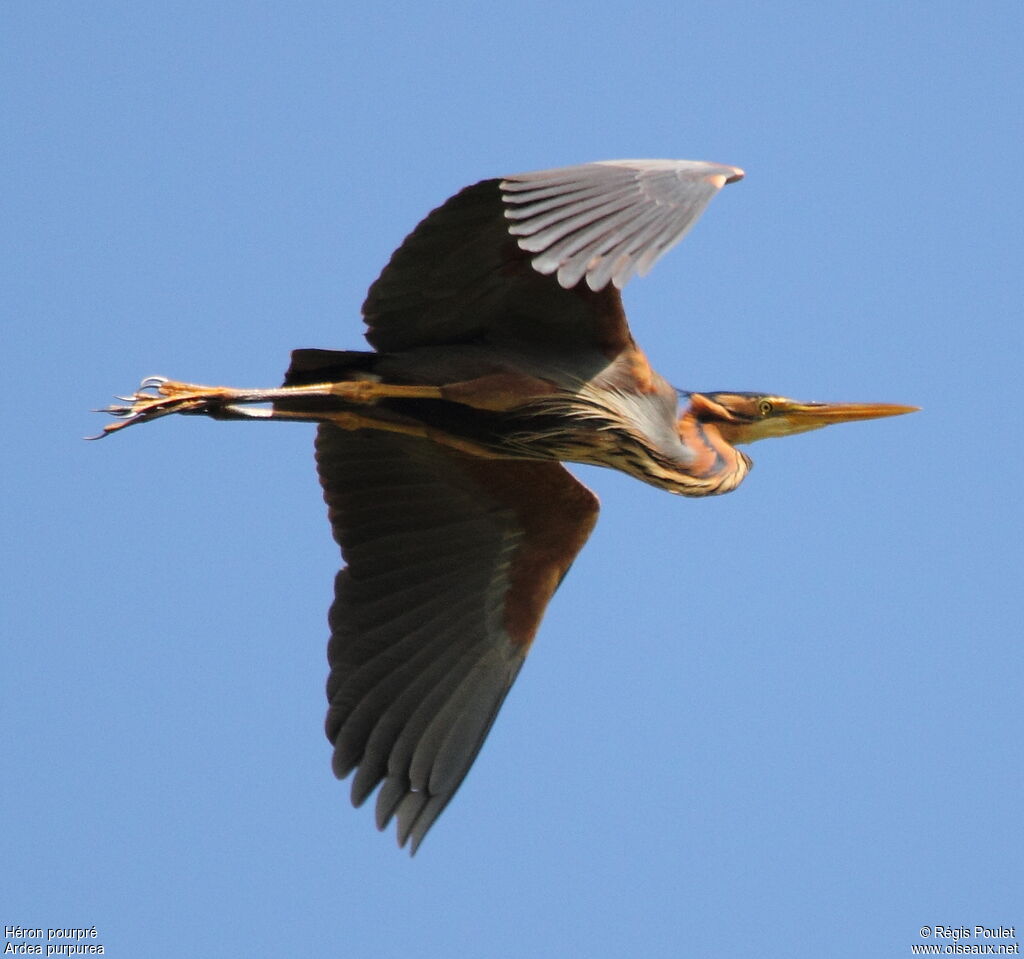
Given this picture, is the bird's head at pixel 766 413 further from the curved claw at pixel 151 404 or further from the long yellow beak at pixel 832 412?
the curved claw at pixel 151 404

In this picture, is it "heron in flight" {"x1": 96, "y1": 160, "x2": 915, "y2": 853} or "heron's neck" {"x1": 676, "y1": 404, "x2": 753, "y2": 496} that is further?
"heron's neck" {"x1": 676, "y1": 404, "x2": 753, "y2": 496}

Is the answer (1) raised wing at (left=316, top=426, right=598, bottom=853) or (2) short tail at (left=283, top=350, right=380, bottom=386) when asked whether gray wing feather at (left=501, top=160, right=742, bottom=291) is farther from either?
(1) raised wing at (left=316, top=426, right=598, bottom=853)

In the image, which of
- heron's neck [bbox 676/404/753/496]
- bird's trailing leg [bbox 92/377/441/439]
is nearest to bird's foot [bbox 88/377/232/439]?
bird's trailing leg [bbox 92/377/441/439]

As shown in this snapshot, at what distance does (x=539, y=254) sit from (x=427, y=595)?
227 cm

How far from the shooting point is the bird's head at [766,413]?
8.57 meters

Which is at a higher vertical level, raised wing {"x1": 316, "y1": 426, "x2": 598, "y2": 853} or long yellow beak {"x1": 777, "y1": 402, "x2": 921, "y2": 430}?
long yellow beak {"x1": 777, "y1": 402, "x2": 921, "y2": 430}

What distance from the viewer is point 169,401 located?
7.71 metres

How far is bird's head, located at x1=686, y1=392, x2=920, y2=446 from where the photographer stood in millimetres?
8570

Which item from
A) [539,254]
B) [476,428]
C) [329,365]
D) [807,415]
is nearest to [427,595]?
[476,428]

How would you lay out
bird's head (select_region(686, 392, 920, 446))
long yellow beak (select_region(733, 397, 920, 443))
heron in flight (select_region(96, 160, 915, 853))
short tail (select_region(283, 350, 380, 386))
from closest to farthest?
heron in flight (select_region(96, 160, 915, 853))
short tail (select_region(283, 350, 380, 386))
bird's head (select_region(686, 392, 920, 446))
long yellow beak (select_region(733, 397, 920, 443))

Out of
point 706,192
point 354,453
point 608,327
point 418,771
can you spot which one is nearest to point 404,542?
point 354,453

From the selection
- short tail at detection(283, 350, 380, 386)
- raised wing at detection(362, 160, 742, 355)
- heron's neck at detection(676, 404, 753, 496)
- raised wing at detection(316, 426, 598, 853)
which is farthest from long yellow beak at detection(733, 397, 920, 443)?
short tail at detection(283, 350, 380, 386)

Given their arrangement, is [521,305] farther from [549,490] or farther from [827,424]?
[827,424]

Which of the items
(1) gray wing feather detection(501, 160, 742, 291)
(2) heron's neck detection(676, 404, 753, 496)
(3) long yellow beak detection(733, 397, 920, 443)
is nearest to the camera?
(1) gray wing feather detection(501, 160, 742, 291)
